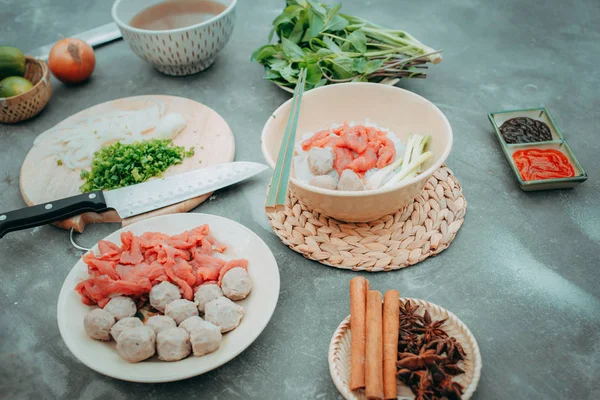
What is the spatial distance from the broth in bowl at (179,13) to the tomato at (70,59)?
34 centimetres

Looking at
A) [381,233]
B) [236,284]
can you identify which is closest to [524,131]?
[381,233]

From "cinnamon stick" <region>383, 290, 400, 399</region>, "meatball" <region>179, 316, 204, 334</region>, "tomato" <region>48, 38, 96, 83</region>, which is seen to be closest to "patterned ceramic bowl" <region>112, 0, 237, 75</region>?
"tomato" <region>48, 38, 96, 83</region>

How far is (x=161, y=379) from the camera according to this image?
1.09m

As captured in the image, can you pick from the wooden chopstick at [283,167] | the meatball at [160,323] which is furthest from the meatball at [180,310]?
the wooden chopstick at [283,167]

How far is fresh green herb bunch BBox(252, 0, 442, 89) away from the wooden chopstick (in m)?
0.31

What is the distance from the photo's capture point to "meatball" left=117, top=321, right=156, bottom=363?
3.67ft

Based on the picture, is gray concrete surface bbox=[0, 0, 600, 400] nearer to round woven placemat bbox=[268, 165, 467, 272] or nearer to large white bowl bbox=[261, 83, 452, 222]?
round woven placemat bbox=[268, 165, 467, 272]

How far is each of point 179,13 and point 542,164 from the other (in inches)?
68.3

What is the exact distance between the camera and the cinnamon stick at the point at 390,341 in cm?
108

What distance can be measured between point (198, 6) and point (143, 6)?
25 centimetres

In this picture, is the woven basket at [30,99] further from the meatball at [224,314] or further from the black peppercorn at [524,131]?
the black peppercorn at [524,131]

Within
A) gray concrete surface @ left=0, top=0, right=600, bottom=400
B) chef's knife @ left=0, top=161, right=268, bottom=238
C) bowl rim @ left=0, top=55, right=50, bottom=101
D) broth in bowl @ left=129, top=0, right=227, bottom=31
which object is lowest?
gray concrete surface @ left=0, top=0, right=600, bottom=400

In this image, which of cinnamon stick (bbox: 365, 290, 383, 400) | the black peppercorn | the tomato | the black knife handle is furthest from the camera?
the tomato

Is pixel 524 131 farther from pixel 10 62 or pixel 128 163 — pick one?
pixel 10 62
